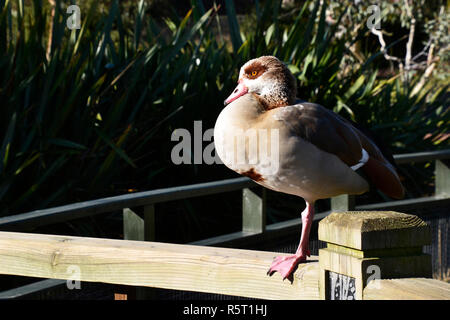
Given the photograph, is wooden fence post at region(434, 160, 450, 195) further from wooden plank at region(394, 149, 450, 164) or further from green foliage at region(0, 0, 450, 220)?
green foliage at region(0, 0, 450, 220)

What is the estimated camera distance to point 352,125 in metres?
2.96

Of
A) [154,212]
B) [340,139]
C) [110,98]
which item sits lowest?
[154,212]

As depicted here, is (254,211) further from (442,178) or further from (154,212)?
(442,178)

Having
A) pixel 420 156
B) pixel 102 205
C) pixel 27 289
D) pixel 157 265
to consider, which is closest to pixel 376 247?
pixel 157 265

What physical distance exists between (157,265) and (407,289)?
3.03 ft

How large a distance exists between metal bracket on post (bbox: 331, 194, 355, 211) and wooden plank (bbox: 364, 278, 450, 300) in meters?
3.43

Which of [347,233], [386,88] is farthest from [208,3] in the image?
[347,233]

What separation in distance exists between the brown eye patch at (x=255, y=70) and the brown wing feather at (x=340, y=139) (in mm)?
191

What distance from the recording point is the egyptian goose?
2434 mm

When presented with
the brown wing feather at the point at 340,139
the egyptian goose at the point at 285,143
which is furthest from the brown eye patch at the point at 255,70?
the brown wing feather at the point at 340,139

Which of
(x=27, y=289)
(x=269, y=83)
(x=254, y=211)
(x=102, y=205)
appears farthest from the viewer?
→ (x=254, y=211)

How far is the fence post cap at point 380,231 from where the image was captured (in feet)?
6.08

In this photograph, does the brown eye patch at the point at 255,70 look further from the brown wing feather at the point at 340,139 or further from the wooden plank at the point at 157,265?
the wooden plank at the point at 157,265

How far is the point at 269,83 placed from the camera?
2.65m
